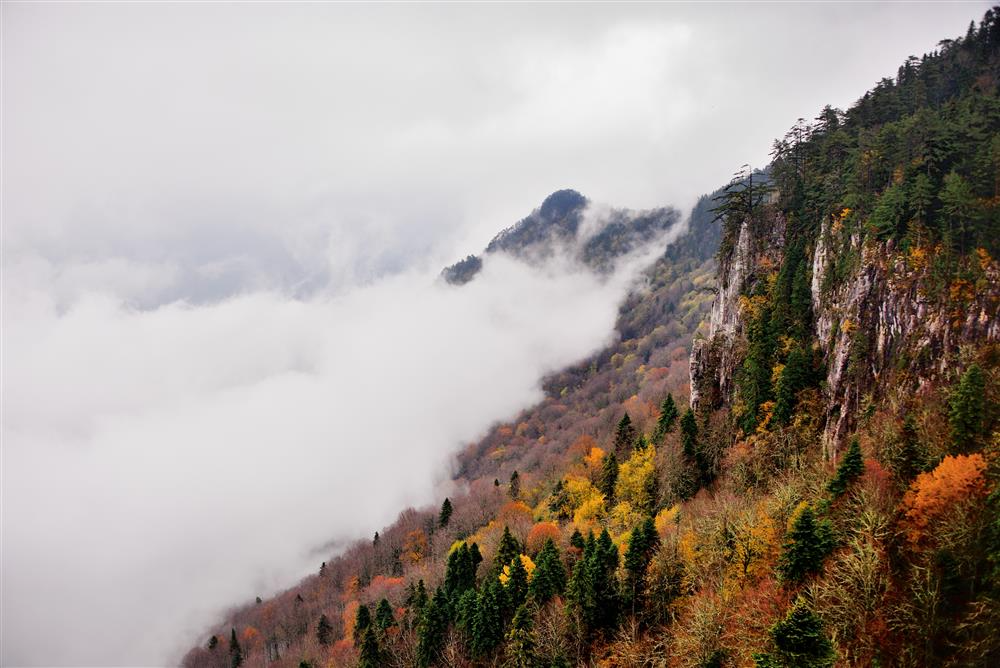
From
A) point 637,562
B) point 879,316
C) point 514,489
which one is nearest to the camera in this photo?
point 637,562

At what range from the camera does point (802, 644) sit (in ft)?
80.6

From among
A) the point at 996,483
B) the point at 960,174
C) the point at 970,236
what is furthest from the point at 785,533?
the point at 960,174

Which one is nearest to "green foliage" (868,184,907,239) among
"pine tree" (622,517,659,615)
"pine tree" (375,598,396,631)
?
"pine tree" (622,517,659,615)

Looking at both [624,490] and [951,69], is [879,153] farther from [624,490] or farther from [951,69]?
[624,490]

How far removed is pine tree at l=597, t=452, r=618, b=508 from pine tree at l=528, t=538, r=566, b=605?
23465 mm

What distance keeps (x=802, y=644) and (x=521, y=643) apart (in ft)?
94.1

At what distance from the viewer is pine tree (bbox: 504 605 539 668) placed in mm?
45531

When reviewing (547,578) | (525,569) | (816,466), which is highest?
(816,466)

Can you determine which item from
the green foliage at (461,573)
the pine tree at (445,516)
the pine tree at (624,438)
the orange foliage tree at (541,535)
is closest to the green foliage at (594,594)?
the orange foliage tree at (541,535)

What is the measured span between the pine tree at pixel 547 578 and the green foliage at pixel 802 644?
93.8ft

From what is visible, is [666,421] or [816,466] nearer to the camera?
[816,466]

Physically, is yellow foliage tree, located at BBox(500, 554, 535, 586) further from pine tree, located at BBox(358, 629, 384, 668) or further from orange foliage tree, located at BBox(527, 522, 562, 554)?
pine tree, located at BBox(358, 629, 384, 668)

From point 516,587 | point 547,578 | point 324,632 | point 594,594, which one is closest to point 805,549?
point 594,594

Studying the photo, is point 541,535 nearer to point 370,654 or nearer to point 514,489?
point 370,654
